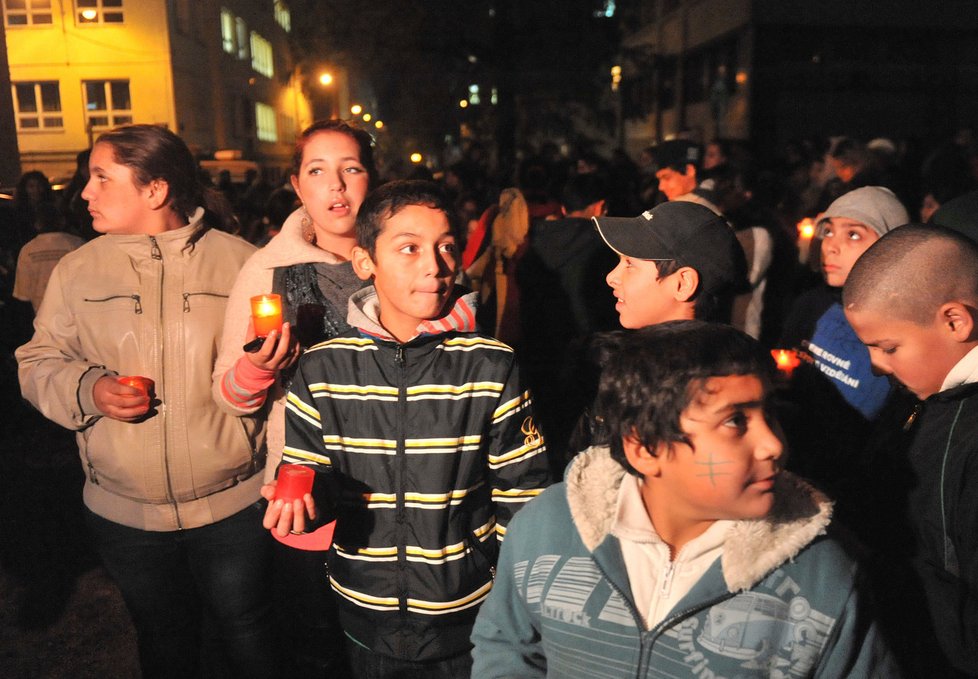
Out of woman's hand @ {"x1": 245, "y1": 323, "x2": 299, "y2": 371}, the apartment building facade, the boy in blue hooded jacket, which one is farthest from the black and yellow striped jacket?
the apartment building facade

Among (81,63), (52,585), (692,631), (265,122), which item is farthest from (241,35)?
(692,631)

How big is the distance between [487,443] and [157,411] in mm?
1283

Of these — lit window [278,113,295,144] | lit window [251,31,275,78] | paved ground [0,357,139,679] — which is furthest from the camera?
lit window [278,113,295,144]

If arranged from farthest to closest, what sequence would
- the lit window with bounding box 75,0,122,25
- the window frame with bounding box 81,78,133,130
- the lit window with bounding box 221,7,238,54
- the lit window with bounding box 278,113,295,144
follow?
the lit window with bounding box 278,113,295,144
the lit window with bounding box 221,7,238,54
the window frame with bounding box 81,78,133,130
the lit window with bounding box 75,0,122,25

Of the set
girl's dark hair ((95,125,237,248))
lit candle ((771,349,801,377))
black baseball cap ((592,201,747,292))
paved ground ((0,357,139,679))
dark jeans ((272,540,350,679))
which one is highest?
girl's dark hair ((95,125,237,248))

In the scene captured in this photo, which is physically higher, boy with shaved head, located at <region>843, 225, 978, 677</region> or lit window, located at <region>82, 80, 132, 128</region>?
lit window, located at <region>82, 80, 132, 128</region>

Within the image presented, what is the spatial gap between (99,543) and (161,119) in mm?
25150

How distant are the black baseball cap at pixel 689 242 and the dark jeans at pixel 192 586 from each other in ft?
5.67

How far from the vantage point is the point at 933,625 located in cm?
230

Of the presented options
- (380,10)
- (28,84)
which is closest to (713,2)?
(380,10)

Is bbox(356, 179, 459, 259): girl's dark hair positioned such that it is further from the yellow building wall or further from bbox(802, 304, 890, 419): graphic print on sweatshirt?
the yellow building wall

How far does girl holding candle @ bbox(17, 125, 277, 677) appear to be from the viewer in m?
3.02

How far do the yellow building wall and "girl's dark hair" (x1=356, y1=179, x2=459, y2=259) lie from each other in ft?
73.2

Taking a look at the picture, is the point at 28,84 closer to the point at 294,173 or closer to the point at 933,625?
the point at 294,173
